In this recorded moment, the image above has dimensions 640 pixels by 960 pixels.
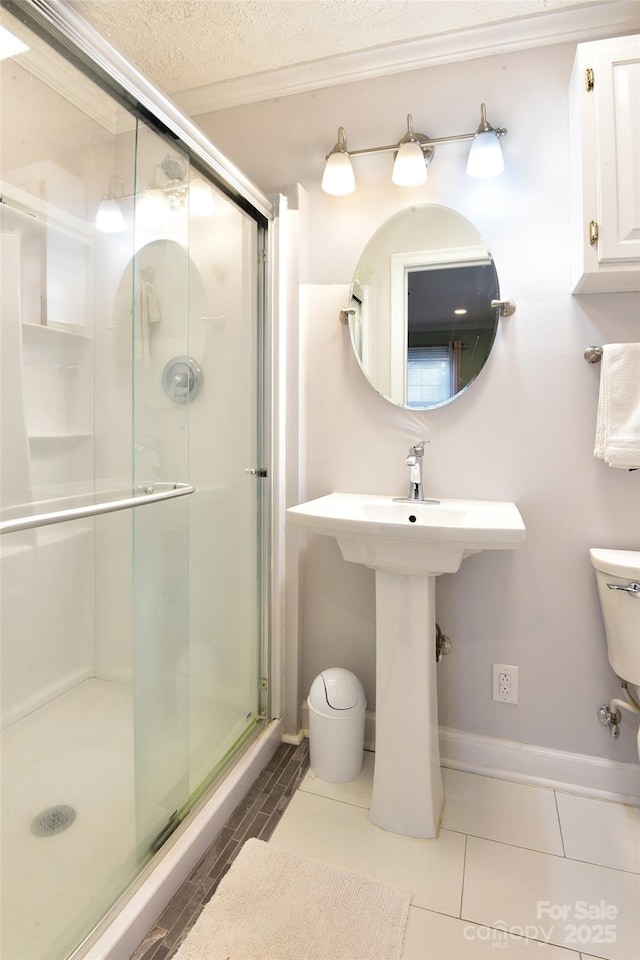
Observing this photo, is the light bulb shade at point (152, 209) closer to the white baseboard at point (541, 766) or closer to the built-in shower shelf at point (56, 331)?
the built-in shower shelf at point (56, 331)

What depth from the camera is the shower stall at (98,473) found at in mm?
1022

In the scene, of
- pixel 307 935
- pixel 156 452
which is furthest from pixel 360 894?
→ pixel 156 452

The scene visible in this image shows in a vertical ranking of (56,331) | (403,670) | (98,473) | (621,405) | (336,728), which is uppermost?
(56,331)

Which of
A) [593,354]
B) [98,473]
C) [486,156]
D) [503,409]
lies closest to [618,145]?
Answer: [486,156]

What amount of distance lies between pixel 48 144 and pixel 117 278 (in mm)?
316

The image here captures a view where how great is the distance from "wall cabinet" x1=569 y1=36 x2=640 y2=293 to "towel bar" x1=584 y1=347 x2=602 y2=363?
21cm

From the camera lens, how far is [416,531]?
1271mm

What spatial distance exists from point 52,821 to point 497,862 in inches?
43.1

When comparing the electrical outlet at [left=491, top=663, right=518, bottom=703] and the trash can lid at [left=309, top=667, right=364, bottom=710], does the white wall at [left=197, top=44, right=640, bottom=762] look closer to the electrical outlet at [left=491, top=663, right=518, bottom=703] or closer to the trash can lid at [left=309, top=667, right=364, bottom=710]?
the electrical outlet at [left=491, top=663, right=518, bottom=703]

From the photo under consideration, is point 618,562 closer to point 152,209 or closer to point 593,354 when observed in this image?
point 593,354

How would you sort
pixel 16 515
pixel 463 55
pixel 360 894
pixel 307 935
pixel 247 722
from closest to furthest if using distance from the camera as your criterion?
1. pixel 16 515
2. pixel 307 935
3. pixel 360 894
4. pixel 463 55
5. pixel 247 722

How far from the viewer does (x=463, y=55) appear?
165 cm

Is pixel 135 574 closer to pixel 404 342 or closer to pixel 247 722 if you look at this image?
pixel 247 722

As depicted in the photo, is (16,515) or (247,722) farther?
(247,722)
